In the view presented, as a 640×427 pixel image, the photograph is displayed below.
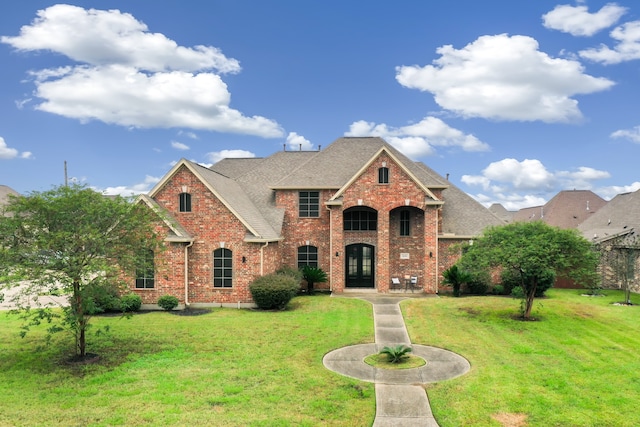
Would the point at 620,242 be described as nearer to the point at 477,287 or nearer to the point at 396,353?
the point at 477,287

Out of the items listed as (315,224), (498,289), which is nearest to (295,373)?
(315,224)

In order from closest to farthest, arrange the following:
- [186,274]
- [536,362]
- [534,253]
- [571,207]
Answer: [536,362] < [534,253] < [186,274] < [571,207]

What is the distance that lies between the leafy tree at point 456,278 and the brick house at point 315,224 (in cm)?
75

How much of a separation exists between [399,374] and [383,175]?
47.2 feet

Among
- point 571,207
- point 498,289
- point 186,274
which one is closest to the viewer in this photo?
point 186,274

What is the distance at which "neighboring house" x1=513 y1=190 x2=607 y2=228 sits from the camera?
43.1 meters

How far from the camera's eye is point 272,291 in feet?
64.4

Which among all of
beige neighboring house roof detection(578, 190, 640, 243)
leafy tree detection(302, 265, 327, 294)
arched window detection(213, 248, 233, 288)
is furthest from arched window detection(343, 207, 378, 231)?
beige neighboring house roof detection(578, 190, 640, 243)

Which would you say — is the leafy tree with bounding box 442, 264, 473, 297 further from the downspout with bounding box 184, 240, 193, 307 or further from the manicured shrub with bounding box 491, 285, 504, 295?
the downspout with bounding box 184, 240, 193, 307

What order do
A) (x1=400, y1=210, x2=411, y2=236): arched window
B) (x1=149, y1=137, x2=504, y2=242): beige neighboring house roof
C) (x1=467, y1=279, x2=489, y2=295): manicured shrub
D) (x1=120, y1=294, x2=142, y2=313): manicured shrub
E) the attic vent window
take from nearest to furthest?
(x1=120, y1=294, x2=142, y2=313): manicured shrub → (x1=149, y1=137, x2=504, y2=242): beige neighboring house roof → (x1=467, y1=279, x2=489, y2=295): manicured shrub → (x1=400, y1=210, x2=411, y2=236): arched window → the attic vent window

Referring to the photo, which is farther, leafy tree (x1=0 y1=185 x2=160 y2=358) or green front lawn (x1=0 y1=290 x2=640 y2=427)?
leafy tree (x1=0 y1=185 x2=160 y2=358)

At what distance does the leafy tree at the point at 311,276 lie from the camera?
2433 cm

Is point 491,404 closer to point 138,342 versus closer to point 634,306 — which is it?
point 138,342

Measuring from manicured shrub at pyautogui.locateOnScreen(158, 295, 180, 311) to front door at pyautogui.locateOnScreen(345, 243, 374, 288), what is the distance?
34.3ft
